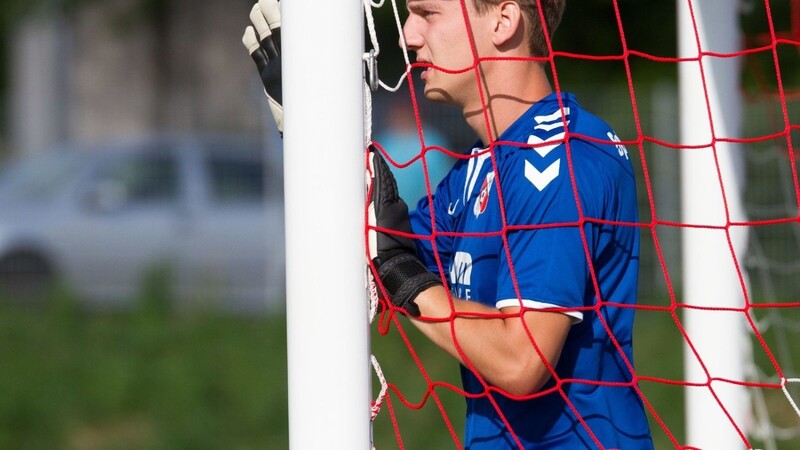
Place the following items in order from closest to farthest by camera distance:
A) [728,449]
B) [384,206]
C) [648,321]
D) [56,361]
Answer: [384,206], [728,449], [56,361], [648,321]

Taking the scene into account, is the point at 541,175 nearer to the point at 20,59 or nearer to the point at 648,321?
the point at 648,321

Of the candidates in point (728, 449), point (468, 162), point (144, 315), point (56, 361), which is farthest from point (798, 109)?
point (468, 162)

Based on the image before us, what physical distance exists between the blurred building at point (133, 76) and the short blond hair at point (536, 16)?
12303 millimetres

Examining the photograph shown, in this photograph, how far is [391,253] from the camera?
226 centimetres

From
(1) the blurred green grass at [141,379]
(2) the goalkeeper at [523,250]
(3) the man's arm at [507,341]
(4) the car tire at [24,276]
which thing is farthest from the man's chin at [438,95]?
(4) the car tire at [24,276]

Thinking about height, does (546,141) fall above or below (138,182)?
below

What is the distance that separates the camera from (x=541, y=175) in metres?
2.17

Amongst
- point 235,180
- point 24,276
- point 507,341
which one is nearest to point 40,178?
point 24,276

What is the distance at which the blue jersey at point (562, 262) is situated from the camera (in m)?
2.13

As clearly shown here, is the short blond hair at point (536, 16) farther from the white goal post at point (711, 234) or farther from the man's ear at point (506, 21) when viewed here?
the white goal post at point (711, 234)

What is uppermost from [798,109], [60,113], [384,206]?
[60,113]

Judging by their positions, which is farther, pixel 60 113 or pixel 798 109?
pixel 60 113

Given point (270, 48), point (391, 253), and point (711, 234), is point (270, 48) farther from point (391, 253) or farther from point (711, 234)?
point (711, 234)

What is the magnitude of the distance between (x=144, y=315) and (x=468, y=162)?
6176 mm
